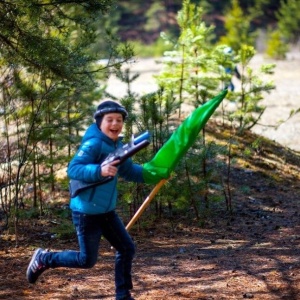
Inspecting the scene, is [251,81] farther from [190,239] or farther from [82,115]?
[190,239]

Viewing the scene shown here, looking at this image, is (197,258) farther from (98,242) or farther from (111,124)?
(111,124)

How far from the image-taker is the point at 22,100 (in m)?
8.34

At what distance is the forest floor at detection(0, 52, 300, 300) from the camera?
5961 mm

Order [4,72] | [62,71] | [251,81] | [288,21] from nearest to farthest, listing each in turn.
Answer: [62,71]
[4,72]
[251,81]
[288,21]

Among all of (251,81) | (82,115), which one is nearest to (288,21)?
(251,81)

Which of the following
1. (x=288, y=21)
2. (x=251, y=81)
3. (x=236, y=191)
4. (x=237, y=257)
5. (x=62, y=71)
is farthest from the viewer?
(x=288, y=21)

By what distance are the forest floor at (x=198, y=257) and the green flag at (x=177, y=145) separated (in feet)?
3.35

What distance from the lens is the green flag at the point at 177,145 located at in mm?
5668

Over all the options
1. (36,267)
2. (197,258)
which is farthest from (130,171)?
(197,258)

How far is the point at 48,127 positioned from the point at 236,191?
10.8 feet

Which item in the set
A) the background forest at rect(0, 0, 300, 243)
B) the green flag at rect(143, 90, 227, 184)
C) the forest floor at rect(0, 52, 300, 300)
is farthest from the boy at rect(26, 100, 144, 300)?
the background forest at rect(0, 0, 300, 243)

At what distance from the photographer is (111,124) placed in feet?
17.2

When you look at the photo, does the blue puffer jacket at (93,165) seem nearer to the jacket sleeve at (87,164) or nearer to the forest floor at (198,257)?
the jacket sleeve at (87,164)

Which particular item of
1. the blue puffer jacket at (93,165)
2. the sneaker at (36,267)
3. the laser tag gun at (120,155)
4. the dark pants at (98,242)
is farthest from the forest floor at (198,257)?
the laser tag gun at (120,155)
